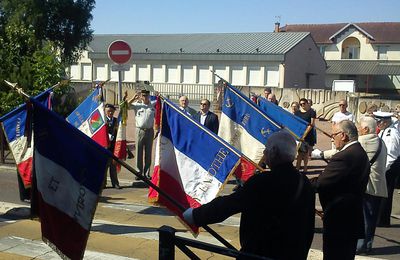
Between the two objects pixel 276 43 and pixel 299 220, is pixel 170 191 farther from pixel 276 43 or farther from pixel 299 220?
pixel 276 43

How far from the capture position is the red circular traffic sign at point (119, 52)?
1257cm

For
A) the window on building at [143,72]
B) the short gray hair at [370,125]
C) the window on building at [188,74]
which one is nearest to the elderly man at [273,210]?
the short gray hair at [370,125]

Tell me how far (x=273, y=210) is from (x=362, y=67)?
58.1 m

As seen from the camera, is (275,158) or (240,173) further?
(240,173)

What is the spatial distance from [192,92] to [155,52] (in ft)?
26.5

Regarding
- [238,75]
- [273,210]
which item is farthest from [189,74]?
[273,210]

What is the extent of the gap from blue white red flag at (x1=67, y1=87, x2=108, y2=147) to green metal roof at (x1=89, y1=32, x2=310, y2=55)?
34376mm

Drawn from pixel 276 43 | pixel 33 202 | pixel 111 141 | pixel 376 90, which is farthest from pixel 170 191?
pixel 376 90

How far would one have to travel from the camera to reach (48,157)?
4461 millimetres

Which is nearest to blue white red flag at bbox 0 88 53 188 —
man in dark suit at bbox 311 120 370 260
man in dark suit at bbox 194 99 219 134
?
man in dark suit at bbox 194 99 219 134

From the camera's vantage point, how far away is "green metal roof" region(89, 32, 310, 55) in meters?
44.7

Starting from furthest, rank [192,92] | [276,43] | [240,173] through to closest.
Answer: [276,43], [192,92], [240,173]

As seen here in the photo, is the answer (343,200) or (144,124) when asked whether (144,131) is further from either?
(343,200)

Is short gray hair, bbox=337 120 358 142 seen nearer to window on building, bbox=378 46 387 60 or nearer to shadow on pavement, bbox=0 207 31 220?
shadow on pavement, bbox=0 207 31 220
